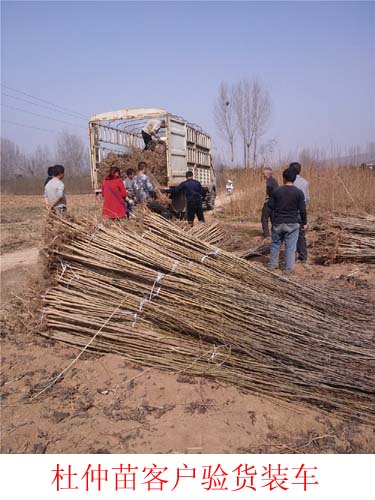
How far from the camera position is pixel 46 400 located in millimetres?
2686

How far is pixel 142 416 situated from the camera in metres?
2.43

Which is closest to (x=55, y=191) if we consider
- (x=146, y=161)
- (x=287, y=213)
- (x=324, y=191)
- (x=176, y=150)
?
(x=287, y=213)

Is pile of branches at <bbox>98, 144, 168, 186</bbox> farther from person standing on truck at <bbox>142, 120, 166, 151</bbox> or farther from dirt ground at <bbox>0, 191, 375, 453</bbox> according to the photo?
dirt ground at <bbox>0, 191, 375, 453</bbox>

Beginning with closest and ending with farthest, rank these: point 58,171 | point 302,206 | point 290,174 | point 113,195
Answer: point 290,174 → point 302,206 → point 58,171 → point 113,195

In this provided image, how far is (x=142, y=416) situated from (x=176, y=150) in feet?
25.5

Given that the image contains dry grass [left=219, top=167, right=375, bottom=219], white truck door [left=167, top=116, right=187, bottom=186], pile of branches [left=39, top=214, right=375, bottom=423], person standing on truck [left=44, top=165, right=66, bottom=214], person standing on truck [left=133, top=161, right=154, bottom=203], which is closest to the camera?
pile of branches [left=39, top=214, right=375, bottom=423]

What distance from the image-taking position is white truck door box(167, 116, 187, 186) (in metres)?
8.80

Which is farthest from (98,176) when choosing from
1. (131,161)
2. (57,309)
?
(57,309)

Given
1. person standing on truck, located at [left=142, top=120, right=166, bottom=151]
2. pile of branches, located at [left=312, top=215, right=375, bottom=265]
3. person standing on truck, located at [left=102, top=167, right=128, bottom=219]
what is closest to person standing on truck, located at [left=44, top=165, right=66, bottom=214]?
person standing on truck, located at [left=102, top=167, right=128, bottom=219]

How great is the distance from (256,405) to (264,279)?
109cm

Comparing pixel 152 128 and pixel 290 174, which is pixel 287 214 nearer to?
pixel 290 174

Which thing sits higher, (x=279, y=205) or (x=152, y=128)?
(x=152, y=128)

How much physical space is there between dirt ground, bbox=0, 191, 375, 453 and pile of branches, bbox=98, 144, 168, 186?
6.53 meters

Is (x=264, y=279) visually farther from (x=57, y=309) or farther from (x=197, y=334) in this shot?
(x=57, y=309)
